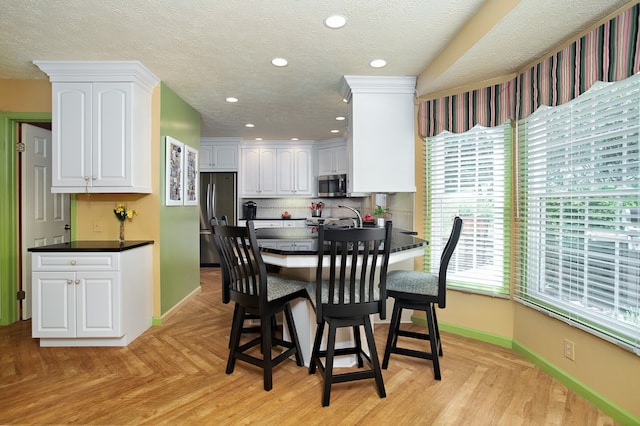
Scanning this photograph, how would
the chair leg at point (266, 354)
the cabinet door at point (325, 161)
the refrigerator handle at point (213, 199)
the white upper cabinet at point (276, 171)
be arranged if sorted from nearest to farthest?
the chair leg at point (266, 354) → the refrigerator handle at point (213, 199) → the cabinet door at point (325, 161) → the white upper cabinet at point (276, 171)

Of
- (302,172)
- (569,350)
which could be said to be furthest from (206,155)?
(569,350)

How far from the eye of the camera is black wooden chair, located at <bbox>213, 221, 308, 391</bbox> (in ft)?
6.97

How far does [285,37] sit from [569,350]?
287 centimetres

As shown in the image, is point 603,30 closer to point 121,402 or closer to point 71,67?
point 121,402

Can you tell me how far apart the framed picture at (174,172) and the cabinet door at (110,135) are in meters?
0.51

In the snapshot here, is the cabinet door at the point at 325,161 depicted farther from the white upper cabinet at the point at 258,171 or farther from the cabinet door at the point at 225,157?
the cabinet door at the point at 225,157

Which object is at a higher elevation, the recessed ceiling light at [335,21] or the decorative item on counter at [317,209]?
the recessed ceiling light at [335,21]

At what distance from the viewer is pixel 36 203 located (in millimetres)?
3689

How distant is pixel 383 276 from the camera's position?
84.2 inches

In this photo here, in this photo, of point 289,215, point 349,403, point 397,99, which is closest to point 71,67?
point 397,99

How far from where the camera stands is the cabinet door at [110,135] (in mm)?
3066

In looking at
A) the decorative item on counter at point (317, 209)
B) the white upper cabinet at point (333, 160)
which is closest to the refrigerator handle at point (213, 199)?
the decorative item on counter at point (317, 209)

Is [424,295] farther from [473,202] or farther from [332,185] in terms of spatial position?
[332,185]

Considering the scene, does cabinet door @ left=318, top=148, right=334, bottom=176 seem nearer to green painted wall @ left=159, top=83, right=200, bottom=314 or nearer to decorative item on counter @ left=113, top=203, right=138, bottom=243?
green painted wall @ left=159, top=83, right=200, bottom=314
